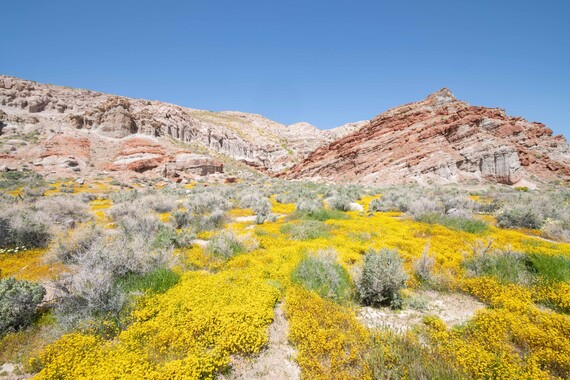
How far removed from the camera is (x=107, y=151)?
35.8m

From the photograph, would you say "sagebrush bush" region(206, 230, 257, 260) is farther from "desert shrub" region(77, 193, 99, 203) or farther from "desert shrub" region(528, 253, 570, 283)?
"desert shrub" region(77, 193, 99, 203)

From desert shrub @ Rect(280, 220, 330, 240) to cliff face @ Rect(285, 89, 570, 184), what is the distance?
3078 centimetres

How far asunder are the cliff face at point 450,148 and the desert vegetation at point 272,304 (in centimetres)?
3135

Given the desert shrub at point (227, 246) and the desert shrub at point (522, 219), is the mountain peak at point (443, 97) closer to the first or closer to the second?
the desert shrub at point (522, 219)

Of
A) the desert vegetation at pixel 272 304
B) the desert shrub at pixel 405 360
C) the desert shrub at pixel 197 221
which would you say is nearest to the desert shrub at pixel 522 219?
the desert vegetation at pixel 272 304

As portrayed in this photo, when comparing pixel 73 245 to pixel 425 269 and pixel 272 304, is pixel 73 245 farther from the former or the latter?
pixel 425 269

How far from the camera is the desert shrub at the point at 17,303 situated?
13.8 ft

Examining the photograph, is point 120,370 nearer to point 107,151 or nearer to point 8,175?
point 8,175

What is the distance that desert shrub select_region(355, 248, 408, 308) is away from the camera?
5.30 meters

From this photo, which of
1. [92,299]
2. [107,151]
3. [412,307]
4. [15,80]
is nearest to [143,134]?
[107,151]

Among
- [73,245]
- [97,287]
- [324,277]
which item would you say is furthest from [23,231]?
[324,277]

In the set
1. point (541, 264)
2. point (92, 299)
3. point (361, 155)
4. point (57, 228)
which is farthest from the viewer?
point (361, 155)

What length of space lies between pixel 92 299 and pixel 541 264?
999cm

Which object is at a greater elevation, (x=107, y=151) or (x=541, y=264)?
(x=107, y=151)
